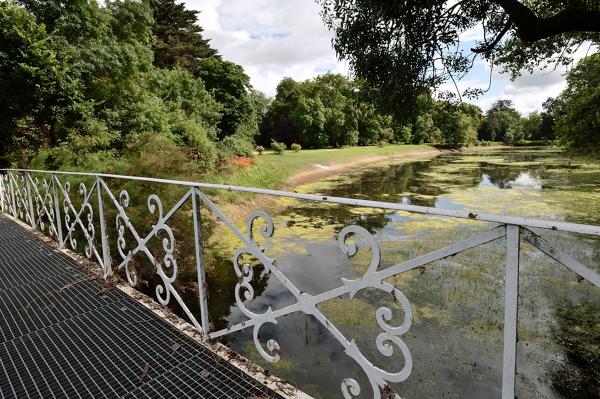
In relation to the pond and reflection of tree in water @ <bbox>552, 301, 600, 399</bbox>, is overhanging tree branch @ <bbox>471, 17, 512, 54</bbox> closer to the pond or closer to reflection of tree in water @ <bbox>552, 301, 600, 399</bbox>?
the pond

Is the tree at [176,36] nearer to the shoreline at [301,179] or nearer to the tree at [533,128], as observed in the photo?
the shoreline at [301,179]

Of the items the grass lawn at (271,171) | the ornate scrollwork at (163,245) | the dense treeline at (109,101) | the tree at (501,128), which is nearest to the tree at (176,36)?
the dense treeline at (109,101)

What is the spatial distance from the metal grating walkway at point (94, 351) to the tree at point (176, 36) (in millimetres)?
29117

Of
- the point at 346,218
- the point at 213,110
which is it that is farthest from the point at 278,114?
the point at 346,218

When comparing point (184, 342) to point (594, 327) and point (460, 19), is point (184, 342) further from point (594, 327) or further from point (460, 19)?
point (460, 19)

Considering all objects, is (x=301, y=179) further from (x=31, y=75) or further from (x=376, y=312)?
(x=376, y=312)

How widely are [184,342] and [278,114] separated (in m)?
50.1

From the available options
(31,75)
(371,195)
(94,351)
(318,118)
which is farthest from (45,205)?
(318,118)

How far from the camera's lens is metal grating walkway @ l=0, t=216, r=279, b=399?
81.4 inches

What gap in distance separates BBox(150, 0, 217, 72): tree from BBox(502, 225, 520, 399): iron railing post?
31.6 m

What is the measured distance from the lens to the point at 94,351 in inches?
96.7

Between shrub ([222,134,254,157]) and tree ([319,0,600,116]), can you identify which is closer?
tree ([319,0,600,116])

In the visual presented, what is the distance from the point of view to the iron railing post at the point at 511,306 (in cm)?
112

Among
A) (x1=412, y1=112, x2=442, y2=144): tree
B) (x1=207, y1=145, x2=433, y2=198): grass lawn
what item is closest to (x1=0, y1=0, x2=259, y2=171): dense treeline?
(x1=207, y1=145, x2=433, y2=198): grass lawn
